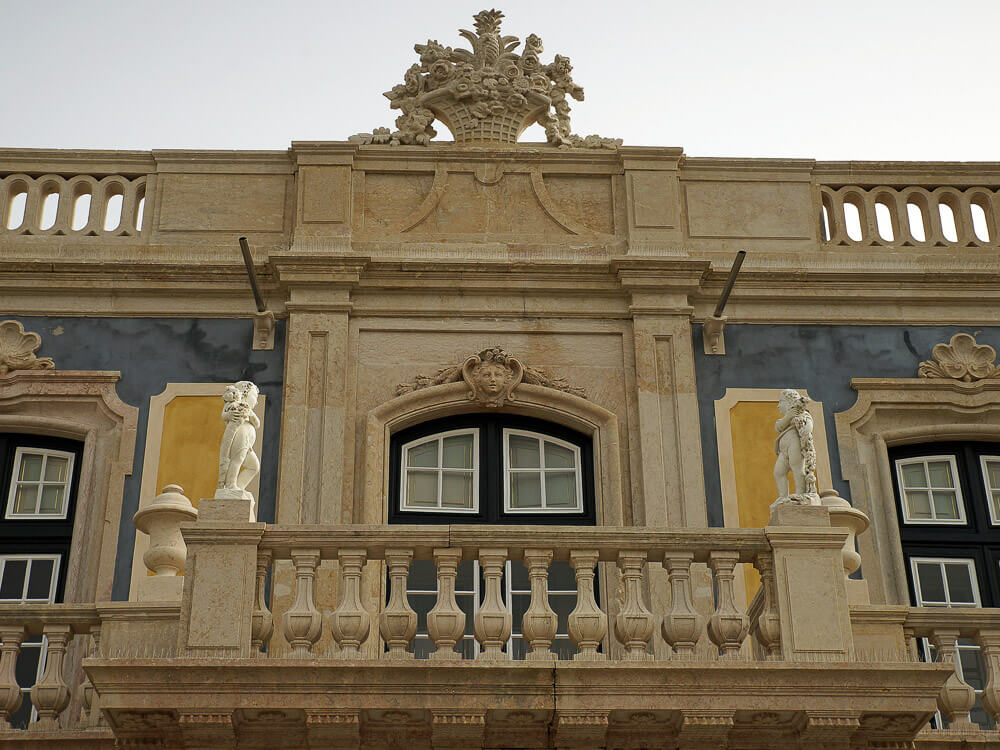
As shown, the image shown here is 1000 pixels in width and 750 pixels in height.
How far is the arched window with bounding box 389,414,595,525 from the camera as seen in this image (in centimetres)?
1227

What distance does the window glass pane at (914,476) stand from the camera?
12656 millimetres

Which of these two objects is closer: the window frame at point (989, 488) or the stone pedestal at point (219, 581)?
the stone pedestal at point (219, 581)

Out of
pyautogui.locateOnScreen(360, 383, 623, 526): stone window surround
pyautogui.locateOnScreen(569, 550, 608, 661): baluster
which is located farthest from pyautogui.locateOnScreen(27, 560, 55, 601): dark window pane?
pyautogui.locateOnScreen(569, 550, 608, 661): baluster

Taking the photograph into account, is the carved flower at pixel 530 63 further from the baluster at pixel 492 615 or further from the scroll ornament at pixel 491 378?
the baluster at pixel 492 615

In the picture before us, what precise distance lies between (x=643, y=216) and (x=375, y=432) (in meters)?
3.06

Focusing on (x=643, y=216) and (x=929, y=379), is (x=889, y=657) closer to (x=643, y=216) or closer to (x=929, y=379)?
(x=929, y=379)

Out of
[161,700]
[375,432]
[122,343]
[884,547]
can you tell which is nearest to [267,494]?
[375,432]

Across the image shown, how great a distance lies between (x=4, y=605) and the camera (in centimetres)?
980

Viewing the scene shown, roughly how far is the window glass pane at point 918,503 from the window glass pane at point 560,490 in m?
2.70

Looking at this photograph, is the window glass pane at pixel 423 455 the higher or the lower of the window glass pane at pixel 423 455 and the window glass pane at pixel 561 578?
the higher

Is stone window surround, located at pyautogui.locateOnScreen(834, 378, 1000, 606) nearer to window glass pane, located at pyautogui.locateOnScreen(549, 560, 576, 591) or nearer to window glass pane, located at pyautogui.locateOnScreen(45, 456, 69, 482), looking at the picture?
window glass pane, located at pyautogui.locateOnScreen(549, 560, 576, 591)

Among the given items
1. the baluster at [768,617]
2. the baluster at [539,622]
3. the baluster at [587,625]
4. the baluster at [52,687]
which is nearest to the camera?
the baluster at [539,622]

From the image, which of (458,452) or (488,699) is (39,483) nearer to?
(458,452)

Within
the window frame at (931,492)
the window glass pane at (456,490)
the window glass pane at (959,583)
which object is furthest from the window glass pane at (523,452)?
the window glass pane at (959,583)
